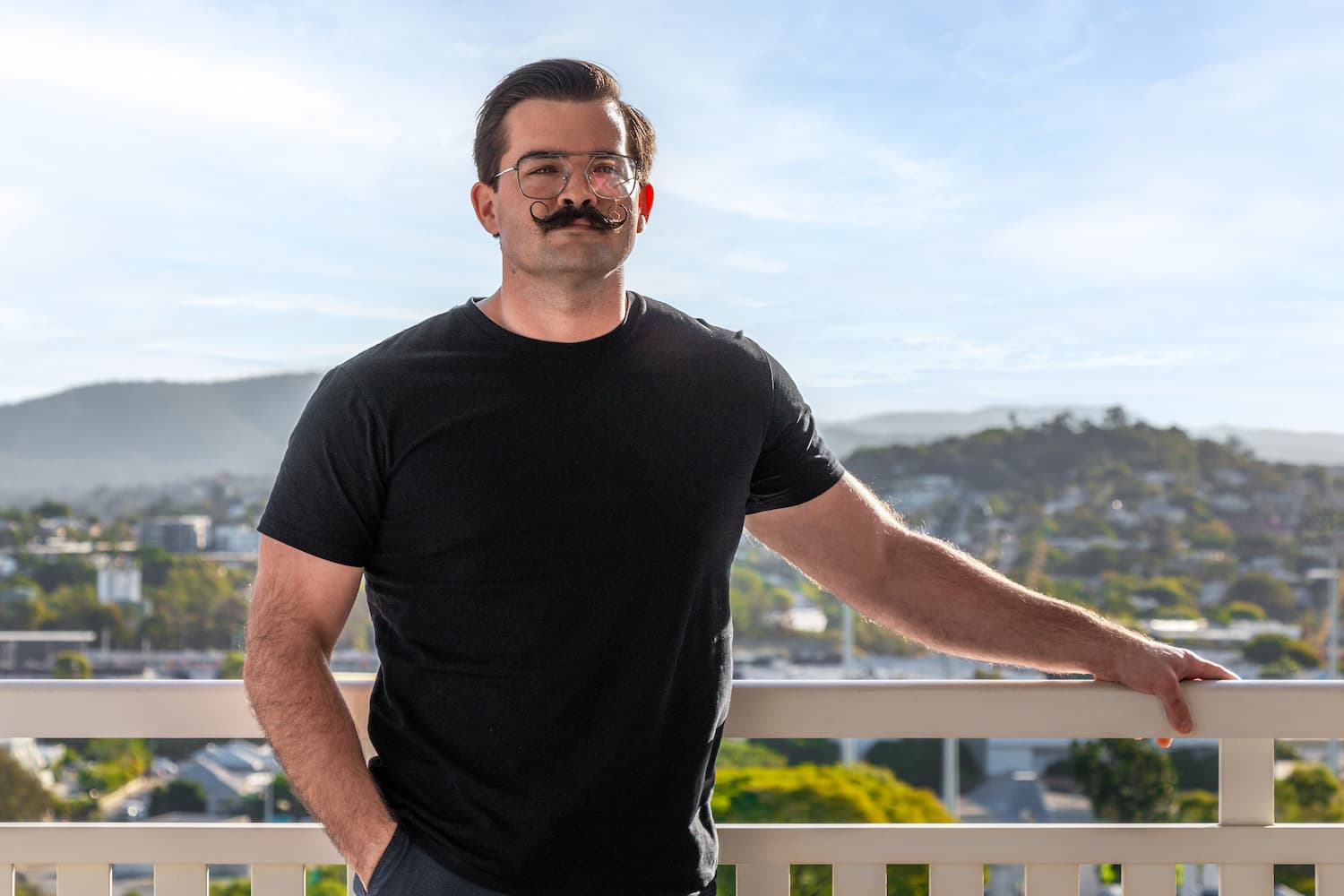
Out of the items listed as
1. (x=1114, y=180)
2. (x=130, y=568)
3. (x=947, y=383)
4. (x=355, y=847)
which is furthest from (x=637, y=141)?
(x=1114, y=180)

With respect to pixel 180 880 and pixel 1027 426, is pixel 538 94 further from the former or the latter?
pixel 1027 426

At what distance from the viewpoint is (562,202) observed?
1188mm

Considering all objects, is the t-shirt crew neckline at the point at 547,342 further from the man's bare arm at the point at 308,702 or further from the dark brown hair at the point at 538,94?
the man's bare arm at the point at 308,702

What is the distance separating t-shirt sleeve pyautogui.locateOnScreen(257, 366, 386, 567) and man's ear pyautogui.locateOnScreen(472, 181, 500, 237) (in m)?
0.24

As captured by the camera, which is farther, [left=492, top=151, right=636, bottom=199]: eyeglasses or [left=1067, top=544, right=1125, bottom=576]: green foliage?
[left=1067, top=544, right=1125, bottom=576]: green foliage

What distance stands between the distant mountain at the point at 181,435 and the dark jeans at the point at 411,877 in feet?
87.2

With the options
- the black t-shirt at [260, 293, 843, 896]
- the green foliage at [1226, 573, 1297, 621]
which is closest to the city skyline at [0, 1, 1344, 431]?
the green foliage at [1226, 573, 1297, 621]

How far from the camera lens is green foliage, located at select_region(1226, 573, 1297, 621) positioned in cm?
2773

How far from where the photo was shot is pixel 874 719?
1.20 metres

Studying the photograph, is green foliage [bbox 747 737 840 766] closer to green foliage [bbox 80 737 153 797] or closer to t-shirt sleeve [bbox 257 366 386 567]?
green foliage [bbox 80 737 153 797]

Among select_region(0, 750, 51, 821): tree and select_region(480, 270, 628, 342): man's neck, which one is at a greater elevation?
select_region(480, 270, 628, 342): man's neck

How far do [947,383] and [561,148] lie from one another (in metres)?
34.2

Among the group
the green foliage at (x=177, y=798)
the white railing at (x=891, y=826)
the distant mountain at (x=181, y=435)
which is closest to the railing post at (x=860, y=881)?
the white railing at (x=891, y=826)

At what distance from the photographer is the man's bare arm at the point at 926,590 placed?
4.21 feet
